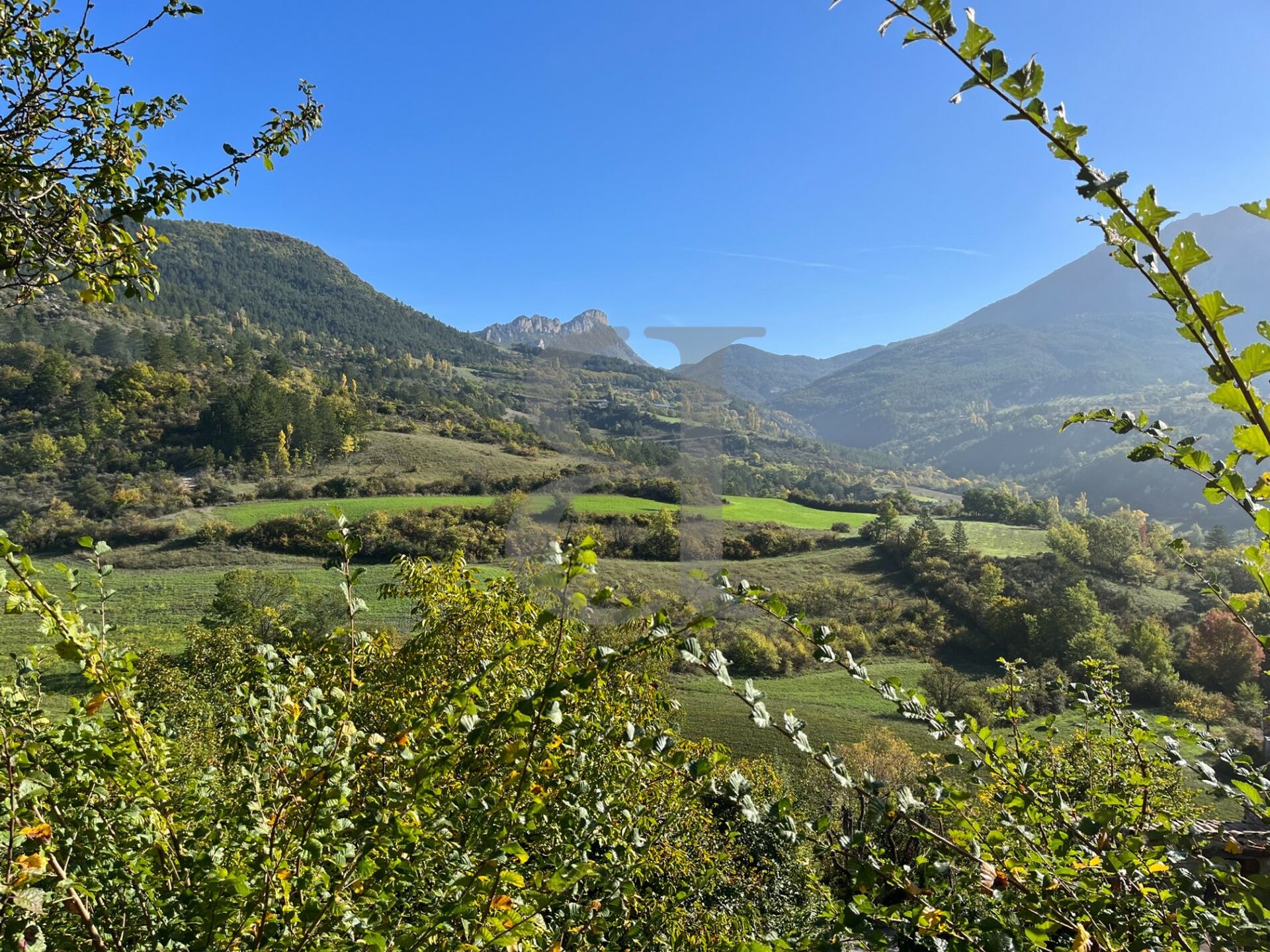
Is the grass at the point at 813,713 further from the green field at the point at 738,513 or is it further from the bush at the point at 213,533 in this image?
the bush at the point at 213,533

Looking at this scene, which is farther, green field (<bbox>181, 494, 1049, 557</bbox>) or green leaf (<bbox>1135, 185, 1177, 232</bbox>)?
green field (<bbox>181, 494, 1049, 557</bbox>)

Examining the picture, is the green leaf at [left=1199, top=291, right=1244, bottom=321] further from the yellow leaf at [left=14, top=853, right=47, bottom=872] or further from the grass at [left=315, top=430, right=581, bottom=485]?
the grass at [left=315, top=430, right=581, bottom=485]

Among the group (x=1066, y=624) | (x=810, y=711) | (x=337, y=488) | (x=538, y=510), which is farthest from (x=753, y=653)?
(x=337, y=488)

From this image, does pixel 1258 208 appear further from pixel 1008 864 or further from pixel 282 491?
pixel 282 491

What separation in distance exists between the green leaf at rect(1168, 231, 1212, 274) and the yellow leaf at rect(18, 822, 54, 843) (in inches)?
96.9

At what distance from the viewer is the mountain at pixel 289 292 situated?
11906cm

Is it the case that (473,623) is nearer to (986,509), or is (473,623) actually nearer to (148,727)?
(148,727)

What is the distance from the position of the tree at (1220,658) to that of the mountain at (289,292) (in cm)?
12878

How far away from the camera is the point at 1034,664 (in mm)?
40719

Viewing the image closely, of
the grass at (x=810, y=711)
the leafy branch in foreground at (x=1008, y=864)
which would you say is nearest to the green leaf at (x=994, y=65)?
the leafy branch in foreground at (x=1008, y=864)

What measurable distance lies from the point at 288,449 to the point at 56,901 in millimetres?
75855

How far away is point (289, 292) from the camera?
134 meters

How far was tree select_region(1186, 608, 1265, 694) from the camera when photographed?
40.1 m

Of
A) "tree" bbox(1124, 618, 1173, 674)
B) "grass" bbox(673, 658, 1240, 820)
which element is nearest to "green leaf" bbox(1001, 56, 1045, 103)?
"grass" bbox(673, 658, 1240, 820)
